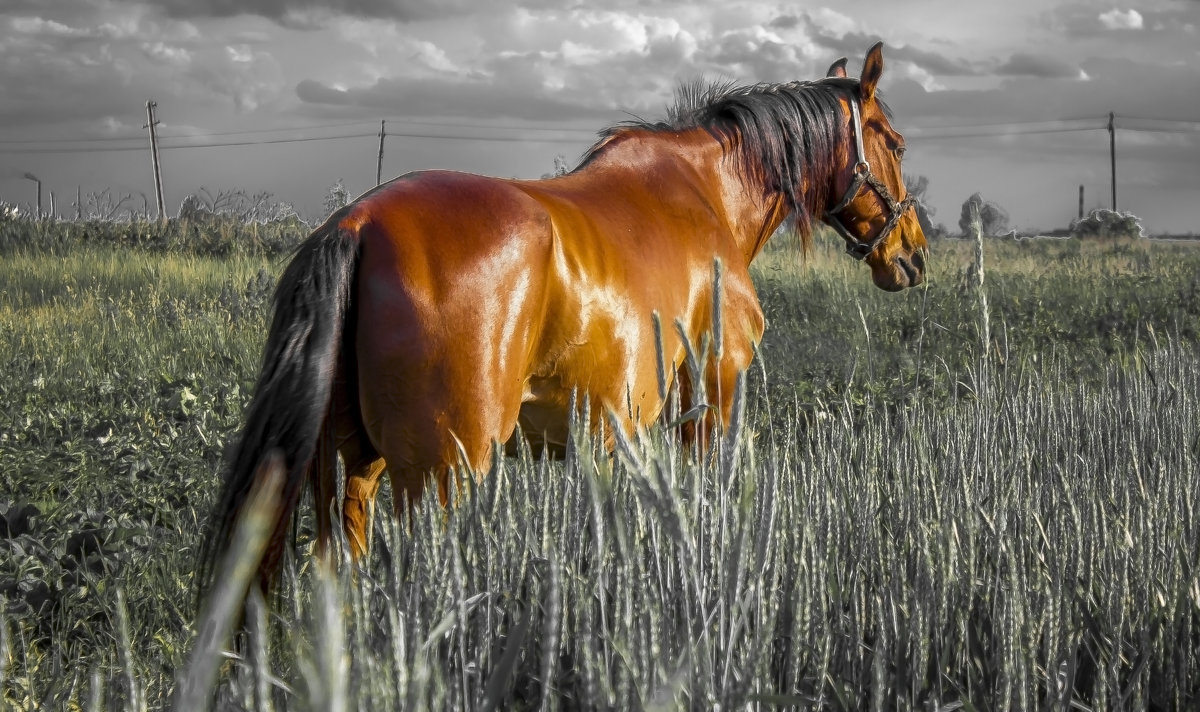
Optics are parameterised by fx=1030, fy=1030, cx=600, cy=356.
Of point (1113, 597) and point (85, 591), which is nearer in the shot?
point (1113, 597)

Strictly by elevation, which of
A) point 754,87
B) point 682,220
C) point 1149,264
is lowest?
point 1149,264

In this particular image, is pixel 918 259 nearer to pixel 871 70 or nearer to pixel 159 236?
pixel 871 70

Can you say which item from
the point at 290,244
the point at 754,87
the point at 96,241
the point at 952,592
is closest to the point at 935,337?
the point at 754,87

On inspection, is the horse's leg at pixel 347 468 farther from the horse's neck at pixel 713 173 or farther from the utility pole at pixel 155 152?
the utility pole at pixel 155 152

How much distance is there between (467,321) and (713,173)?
1.94 m

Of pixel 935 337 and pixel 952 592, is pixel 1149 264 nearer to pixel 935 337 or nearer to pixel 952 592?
pixel 935 337

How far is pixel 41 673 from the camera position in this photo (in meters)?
2.81

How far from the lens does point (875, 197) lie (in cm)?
480

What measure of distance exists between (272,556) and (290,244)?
14.2 m

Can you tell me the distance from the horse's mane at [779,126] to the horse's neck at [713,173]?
0.05 meters

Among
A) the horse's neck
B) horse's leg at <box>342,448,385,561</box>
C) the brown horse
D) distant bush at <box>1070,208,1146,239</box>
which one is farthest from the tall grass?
distant bush at <box>1070,208,1146,239</box>

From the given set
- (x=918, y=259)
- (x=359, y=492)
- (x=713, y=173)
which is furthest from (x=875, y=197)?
(x=359, y=492)

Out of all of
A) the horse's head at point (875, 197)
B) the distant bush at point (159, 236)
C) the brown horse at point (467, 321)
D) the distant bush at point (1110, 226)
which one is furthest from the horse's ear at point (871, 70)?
the distant bush at point (1110, 226)

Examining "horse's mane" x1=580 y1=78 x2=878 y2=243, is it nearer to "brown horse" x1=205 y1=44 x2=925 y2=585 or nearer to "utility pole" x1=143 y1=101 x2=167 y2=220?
"brown horse" x1=205 y1=44 x2=925 y2=585
